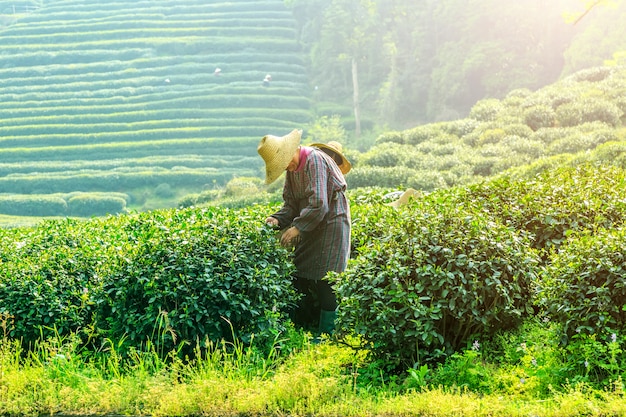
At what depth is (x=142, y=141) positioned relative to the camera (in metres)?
39.7

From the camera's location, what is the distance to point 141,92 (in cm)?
4794

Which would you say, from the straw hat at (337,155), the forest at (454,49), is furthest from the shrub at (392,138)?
the straw hat at (337,155)

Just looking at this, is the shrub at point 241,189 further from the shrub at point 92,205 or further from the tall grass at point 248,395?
the tall grass at point 248,395

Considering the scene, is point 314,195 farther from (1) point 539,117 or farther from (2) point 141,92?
(2) point 141,92

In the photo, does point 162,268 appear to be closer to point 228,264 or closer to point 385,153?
point 228,264

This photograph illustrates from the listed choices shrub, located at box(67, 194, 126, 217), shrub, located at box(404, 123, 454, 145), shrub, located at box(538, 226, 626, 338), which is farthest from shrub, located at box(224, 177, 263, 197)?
shrub, located at box(538, 226, 626, 338)

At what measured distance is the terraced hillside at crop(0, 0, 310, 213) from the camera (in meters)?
36.6

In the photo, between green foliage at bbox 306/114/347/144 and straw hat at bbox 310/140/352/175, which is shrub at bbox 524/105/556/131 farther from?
green foliage at bbox 306/114/347/144

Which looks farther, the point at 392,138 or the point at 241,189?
the point at 241,189

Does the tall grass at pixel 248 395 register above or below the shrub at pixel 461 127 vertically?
below

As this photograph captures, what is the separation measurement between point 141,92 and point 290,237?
45.1 meters

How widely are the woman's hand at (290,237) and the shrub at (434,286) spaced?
43cm

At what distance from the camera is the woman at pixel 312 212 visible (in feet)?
15.8

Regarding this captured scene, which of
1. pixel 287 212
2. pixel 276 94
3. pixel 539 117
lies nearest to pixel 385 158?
pixel 539 117
